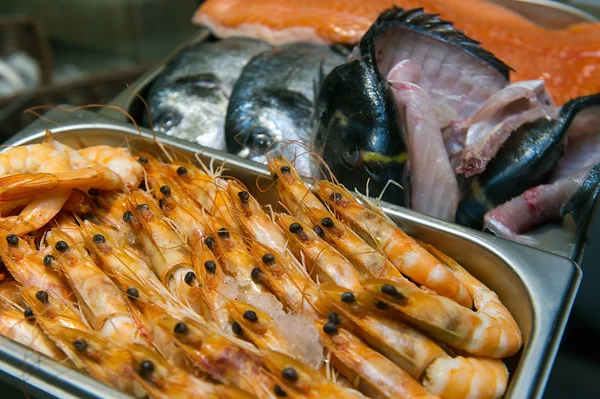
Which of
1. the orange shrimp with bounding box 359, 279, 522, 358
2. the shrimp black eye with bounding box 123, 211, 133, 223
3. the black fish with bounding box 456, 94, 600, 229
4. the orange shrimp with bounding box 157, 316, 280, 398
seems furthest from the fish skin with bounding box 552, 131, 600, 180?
the shrimp black eye with bounding box 123, 211, 133, 223

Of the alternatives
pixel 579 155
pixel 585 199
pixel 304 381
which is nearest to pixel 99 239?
pixel 304 381

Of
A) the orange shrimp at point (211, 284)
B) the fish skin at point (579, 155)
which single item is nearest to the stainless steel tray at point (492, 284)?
the orange shrimp at point (211, 284)

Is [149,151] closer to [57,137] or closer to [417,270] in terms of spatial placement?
[57,137]

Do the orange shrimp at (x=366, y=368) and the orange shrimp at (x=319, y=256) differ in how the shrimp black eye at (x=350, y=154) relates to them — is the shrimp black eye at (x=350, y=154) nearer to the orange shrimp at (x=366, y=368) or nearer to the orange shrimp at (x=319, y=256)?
the orange shrimp at (x=319, y=256)

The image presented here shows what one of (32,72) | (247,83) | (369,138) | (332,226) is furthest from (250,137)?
(32,72)

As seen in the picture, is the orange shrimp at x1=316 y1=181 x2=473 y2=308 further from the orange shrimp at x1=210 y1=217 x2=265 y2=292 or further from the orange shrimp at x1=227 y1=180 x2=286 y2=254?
the orange shrimp at x1=210 y1=217 x2=265 y2=292
